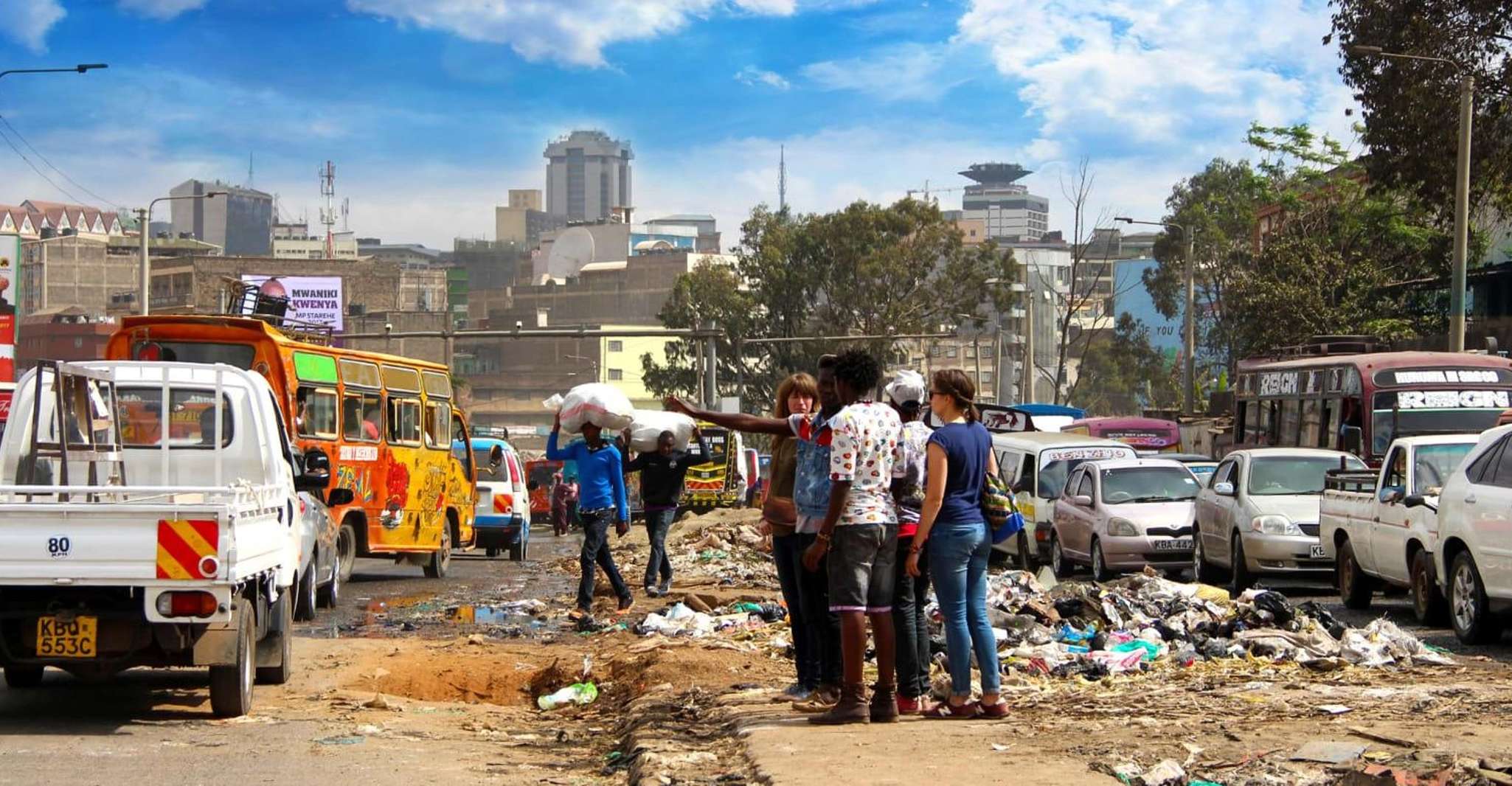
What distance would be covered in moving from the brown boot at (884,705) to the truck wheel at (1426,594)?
25.4 ft

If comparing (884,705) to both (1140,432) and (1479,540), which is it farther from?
(1140,432)

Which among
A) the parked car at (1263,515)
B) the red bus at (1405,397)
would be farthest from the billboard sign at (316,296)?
the parked car at (1263,515)

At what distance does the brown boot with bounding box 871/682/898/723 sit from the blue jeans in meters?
0.36

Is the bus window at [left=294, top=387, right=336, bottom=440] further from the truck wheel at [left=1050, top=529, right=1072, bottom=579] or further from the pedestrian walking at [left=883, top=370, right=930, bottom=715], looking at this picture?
the pedestrian walking at [left=883, top=370, right=930, bottom=715]

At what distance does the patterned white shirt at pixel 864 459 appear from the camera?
8992mm

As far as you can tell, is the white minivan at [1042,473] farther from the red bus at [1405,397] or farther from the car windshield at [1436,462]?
the car windshield at [1436,462]

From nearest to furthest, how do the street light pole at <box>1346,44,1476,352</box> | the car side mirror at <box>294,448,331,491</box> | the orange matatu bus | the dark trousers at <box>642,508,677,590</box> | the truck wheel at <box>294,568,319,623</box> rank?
the car side mirror at <box>294,448,331,491</box>
the truck wheel at <box>294,568,319,623</box>
the dark trousers at <box>642,508,677,590</box>
the orange matatu bus
the street light pole at <box>1346,44,1476,352</box>

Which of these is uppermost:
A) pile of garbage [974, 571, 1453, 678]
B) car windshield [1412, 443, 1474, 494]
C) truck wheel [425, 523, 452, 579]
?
car windshield [1412, 443, 1474, 494]

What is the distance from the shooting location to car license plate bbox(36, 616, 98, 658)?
9.48 metres

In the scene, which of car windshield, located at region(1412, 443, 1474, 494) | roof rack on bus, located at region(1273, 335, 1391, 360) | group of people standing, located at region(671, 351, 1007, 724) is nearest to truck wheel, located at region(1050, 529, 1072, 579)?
car windshield, located at region(1412, 443, 1474, 494)

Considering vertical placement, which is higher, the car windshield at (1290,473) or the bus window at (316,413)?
the bus window at (316,413)

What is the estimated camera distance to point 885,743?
28.1ft

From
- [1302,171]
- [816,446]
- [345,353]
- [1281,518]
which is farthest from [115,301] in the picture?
[816,446]

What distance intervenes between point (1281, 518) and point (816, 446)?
11349mm
